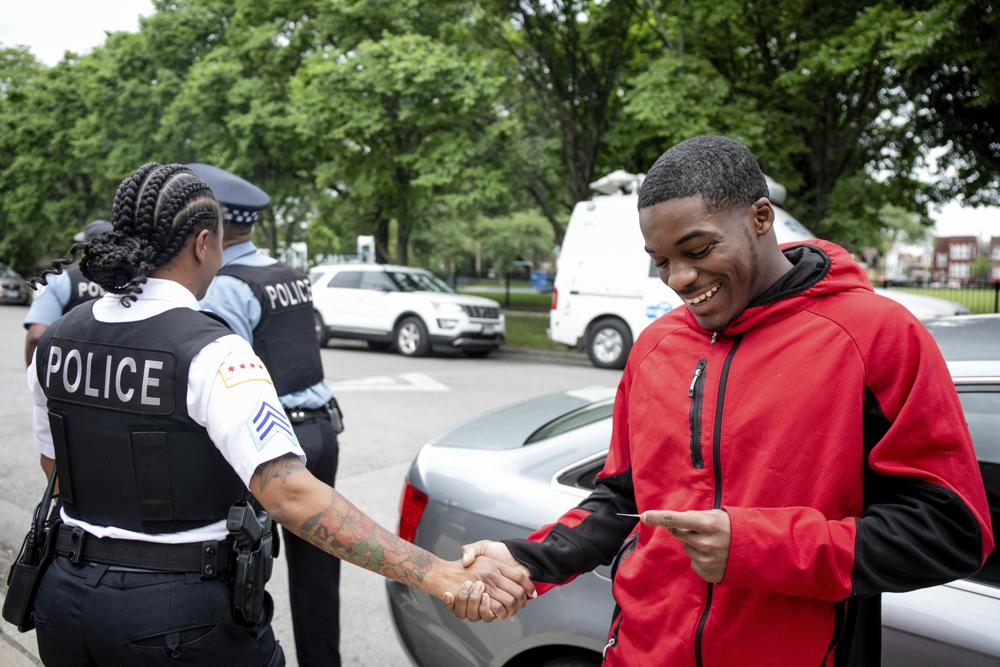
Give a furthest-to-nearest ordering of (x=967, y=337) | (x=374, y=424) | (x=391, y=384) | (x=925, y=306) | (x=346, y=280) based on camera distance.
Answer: (x=346, y=280)
(x=391, y=384)
(x=925, y=306)
(x=374, y=424)
(x=967, y=337)

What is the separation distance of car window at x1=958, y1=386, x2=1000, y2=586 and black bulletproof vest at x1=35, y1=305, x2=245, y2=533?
1731 mm

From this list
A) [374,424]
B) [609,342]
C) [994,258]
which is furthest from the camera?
[994,258]

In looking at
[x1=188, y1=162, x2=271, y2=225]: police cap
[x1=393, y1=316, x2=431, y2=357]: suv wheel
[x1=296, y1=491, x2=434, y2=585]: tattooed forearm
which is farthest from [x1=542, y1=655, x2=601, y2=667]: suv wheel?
[x1=393, y1=316, x2=431, y2=357]: suv wheel

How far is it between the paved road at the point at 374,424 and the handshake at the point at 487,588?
79cm

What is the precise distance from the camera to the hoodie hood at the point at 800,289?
1.45 m

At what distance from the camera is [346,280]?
14898mm

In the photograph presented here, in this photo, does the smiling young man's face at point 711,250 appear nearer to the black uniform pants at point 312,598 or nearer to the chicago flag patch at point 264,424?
the chicago flag patch at point 264,424

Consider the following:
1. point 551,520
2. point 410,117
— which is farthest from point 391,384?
point 551,520

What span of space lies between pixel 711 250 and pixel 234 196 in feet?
7.05

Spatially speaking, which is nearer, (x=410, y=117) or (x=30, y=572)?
(x=30, y=572)

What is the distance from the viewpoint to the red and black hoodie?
4.28 ft

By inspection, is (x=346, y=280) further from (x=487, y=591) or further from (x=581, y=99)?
(x=487, y=591)

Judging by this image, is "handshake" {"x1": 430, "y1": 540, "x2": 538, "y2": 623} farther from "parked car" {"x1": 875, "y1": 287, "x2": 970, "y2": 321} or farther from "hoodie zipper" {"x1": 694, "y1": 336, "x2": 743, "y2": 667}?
"parked car" {"x1": 875, "y1": 287, "x2": 970, "y2": 321}

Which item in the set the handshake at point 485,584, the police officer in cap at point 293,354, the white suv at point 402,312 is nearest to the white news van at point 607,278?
the white suv at point 402,312
